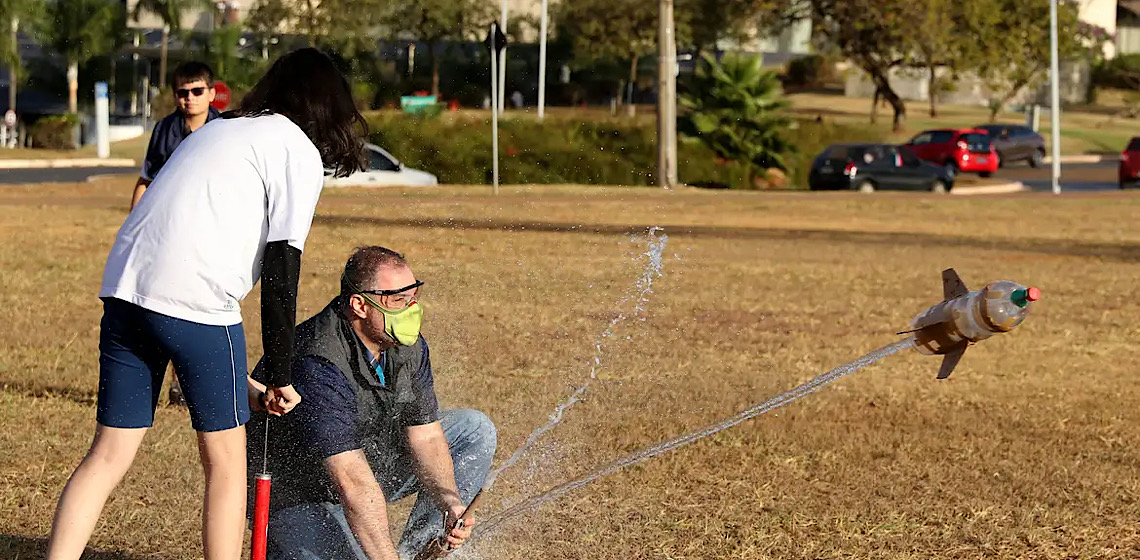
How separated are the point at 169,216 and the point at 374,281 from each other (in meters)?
0.57

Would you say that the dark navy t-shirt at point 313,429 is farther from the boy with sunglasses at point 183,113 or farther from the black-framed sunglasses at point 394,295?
the boy with sunglasses at point 183,113

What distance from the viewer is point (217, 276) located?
391 centimetres

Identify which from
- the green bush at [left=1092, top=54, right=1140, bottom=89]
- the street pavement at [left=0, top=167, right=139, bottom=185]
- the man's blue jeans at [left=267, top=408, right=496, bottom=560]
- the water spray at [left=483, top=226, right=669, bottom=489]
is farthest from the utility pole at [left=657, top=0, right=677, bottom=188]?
the green bush at [left=1092, top=54, right=1140, bottom=89]

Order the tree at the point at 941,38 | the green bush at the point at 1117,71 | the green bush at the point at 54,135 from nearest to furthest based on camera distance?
the green bush at the point at 54,135 < the tree at the point at 941,38 < the green bush at the point at 1117,71

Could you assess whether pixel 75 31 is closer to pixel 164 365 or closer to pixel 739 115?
pixel 739 115

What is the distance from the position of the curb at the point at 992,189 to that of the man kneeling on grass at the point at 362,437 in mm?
30245

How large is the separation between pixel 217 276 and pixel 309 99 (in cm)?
52

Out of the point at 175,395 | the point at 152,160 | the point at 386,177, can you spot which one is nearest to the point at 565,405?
the point at 175,395

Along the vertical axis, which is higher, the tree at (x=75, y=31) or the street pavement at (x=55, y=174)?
the tree at (x=75, y=31)

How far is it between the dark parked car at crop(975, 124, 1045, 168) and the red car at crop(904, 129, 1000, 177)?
4236 mm

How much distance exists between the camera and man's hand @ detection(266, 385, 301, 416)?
3.98 m

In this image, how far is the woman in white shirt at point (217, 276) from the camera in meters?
3.88

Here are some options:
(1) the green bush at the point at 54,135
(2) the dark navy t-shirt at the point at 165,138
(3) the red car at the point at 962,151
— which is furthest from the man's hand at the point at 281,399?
(1) the green bush at the point at 54,135

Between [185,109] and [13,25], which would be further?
[13,25]
